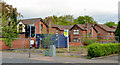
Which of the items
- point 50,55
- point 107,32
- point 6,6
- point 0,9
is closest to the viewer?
point 50,55

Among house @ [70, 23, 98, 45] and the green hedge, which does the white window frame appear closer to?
house @ [70, 23, 98, 45]

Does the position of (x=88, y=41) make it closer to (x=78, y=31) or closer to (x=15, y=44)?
(x=78, y=31)

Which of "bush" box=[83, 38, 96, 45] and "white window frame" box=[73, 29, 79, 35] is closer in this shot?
"bush" box=[83, 38, 96, 45]

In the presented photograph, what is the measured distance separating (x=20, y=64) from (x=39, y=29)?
28753mm

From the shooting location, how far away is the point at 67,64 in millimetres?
13078

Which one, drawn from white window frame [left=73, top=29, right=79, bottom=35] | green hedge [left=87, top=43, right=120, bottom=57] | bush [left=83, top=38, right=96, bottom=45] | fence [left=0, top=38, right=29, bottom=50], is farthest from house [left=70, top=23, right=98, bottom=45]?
green hedge [left=87, top=43, right=120, bottom=57]

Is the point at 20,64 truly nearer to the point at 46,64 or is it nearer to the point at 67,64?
the point at 46,64

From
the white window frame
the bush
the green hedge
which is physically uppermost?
the white window frame

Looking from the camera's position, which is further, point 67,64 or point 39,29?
point 39,29

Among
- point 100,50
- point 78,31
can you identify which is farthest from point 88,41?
point 100,50

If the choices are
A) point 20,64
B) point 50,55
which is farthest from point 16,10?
point 20,64

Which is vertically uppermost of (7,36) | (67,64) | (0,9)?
(0,9)

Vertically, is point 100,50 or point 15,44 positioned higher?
point 15,44

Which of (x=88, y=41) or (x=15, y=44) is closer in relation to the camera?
(x=15, y=44)
